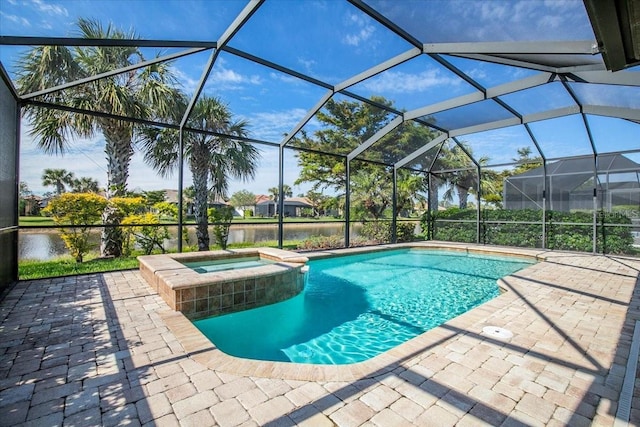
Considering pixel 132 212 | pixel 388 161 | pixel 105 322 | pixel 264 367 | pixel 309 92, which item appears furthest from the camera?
pixel 388 161

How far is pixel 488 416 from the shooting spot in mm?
1846

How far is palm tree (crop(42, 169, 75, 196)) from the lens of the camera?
32969 mm

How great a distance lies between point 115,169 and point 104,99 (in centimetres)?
186

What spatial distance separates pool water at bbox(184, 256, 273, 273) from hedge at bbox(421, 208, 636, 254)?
8289 millimetres

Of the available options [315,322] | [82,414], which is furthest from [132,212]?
[82,414]

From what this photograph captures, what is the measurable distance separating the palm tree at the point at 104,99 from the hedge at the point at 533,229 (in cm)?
1050

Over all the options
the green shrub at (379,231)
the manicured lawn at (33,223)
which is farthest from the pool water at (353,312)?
the manicured lawn at (33,223)

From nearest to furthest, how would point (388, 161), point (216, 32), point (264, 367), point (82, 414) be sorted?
1. point (82, 414)
2. point (264, 367)
3. point (216, 32)
4. point (388, 161)

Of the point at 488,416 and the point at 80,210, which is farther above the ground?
the point at 80,210

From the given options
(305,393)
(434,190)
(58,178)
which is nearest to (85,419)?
(305,393)

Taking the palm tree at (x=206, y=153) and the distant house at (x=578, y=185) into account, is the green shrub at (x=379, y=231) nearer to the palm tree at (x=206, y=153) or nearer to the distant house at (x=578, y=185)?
the distant house at (x=578, y=185)

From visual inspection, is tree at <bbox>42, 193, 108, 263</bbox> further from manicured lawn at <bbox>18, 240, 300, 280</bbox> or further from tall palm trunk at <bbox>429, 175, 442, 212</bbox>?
tall palm trunk at <bbox>429, 175, 442, 212</bbox>

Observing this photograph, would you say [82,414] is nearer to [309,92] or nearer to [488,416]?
[488,416]

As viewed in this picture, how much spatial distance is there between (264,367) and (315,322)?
214cm
